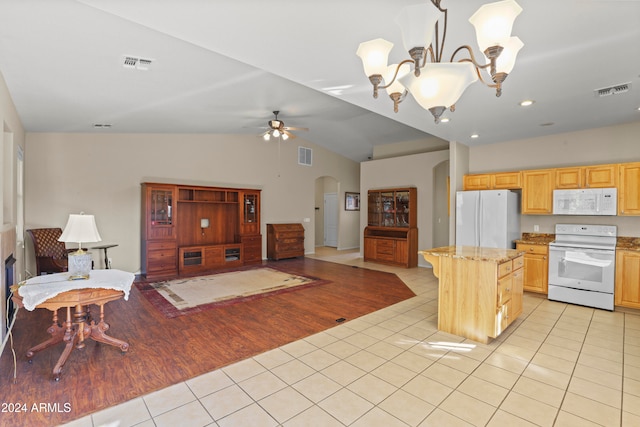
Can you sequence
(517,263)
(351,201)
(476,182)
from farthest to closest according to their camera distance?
(351,201), (476,182), (517,263)

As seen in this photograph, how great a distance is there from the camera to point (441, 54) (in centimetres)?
187

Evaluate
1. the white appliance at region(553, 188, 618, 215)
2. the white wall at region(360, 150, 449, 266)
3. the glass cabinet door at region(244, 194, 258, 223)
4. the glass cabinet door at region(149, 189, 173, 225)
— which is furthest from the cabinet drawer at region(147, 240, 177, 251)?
the white appliance at region(553, 188, 618, 215)

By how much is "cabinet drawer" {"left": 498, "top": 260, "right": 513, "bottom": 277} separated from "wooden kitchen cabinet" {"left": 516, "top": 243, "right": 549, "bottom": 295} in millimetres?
1807

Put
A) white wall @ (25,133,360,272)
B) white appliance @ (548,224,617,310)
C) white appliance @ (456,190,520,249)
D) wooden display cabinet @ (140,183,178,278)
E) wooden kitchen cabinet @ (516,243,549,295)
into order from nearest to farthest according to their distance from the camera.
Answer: white appliance @ (548,224,617,310)
wooden kitchen cabinet @ (516,243,549,295)
white appliance @ (456,190,520,249)
white wall @ (25,133,360,272)
wooden display cabinet @ (140,183,178,278)

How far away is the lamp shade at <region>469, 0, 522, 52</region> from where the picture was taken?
59.2 inches

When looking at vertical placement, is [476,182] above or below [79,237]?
above

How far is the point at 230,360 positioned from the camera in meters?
2.74

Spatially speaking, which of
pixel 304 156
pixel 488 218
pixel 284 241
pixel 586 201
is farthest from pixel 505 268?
pixel 304 156

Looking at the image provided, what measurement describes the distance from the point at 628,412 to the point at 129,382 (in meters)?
3.61

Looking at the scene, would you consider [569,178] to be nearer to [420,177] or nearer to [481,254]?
[481,254]

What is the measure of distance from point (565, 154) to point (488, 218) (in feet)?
5.25

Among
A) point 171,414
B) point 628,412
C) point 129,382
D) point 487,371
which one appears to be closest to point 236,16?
point 171,414

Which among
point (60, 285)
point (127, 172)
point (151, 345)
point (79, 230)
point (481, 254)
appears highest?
point (127, 172)

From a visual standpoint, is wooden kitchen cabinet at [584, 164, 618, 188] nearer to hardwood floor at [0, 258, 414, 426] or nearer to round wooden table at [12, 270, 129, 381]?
hardwood floor at [0, 258, 414, 426]
